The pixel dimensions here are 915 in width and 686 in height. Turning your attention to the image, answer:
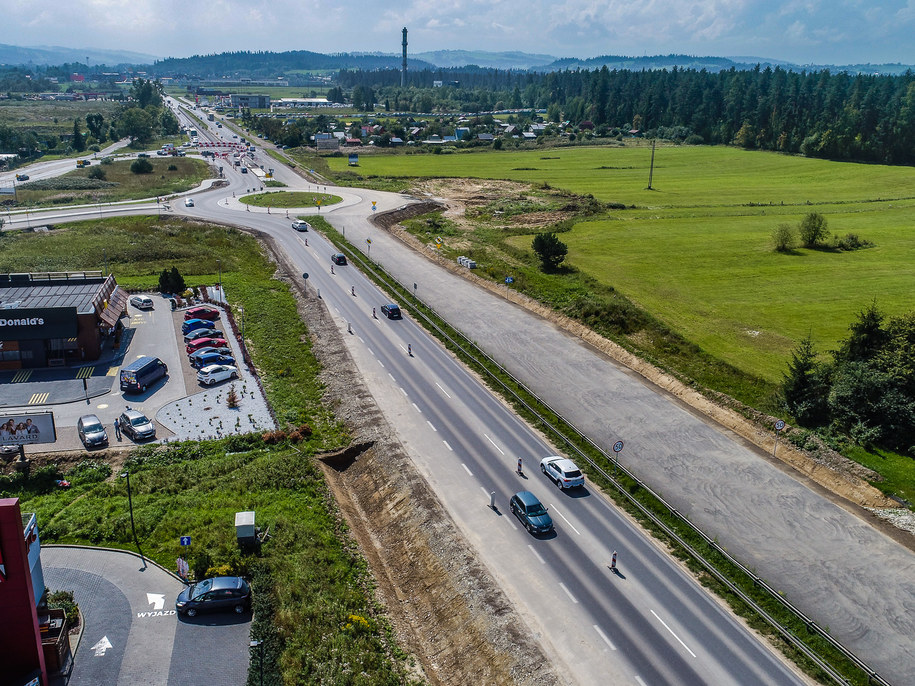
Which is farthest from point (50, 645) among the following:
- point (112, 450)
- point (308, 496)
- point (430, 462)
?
point (430, 462)

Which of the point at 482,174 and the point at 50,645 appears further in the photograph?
the point at 482,174

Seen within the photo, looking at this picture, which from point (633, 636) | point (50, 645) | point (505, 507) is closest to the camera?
point (50, 645)

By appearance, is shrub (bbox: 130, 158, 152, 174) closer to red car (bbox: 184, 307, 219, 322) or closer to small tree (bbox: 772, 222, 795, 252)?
red car (bbox: 184, 307, 219, 322)

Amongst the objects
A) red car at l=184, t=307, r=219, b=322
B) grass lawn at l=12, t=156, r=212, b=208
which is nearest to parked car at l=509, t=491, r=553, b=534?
red car at l=184, t=307, r=219, b=322

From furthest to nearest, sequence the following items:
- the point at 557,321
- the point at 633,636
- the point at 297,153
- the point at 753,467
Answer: the point at 297,153 < the point at 557,321 < the point at 753,467 < the point at 633,636

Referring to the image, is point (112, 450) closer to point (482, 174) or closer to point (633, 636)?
point (633, 636)

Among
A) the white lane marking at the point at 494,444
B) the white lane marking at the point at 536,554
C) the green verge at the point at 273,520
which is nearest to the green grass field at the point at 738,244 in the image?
the white lane marking at the point at 494,444

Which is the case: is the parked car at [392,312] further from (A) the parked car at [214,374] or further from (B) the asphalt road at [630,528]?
(A) the parked car at [214,374]
